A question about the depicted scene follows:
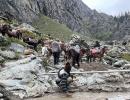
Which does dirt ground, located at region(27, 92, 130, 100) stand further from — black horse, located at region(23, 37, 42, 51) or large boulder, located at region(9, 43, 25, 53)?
black horse, located at region(23, 37, 42, 51)

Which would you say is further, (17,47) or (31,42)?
(31,42)

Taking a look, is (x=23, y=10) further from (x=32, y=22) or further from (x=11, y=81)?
(x=11, y=81)

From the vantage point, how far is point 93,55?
38.7 m

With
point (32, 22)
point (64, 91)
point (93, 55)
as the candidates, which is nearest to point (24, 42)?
point (93, 55)

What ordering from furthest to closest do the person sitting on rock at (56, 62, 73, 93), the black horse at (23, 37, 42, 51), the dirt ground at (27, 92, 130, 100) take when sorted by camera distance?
the black horse at (23, 37, 42, 51) → the person sitting on rock at (56, 62, 73, 93) → the dirt ground at (27, 92, 130, 100)

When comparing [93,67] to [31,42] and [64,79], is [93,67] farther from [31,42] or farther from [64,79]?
[31,42]

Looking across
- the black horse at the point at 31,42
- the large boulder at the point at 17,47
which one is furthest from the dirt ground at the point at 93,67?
the black horse at the point at 31,42

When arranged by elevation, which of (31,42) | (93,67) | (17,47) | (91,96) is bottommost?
(91,96)

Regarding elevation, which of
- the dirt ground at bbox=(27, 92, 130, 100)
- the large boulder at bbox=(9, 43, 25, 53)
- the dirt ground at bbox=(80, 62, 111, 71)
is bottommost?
the dirt ground at bbox=(27, 92, 130, 100)

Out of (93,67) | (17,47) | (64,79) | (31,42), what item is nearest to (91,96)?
(64,79)

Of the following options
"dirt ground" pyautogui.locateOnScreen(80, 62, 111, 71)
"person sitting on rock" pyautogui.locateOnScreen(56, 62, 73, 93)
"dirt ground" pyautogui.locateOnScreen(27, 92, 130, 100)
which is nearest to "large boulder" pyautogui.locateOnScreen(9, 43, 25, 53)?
"dirt ground" pyautogui.locateOnScreen(80, 62, 111, 71)

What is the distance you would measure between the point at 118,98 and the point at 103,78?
5.35 m

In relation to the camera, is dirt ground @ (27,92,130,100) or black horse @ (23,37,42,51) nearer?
dirt ground @ (27,92,130,100)

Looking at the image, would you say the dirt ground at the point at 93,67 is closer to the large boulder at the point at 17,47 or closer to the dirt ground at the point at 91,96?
the large boulder at the point at 17,47
